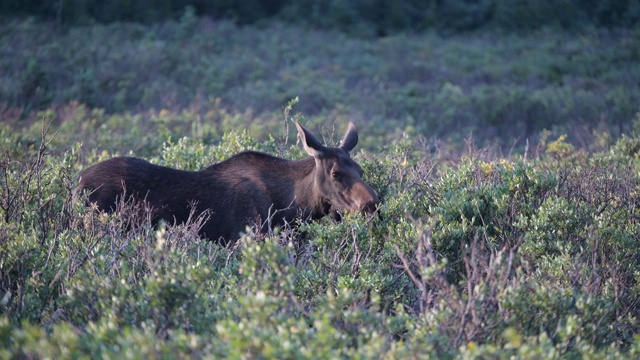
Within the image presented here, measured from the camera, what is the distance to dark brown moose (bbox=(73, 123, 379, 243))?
781cm

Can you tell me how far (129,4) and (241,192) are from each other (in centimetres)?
2418

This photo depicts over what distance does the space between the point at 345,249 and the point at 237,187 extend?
196cm

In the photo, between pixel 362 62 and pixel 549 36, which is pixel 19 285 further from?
pixel 549 36

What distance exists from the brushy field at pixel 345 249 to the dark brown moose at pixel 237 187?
35cm

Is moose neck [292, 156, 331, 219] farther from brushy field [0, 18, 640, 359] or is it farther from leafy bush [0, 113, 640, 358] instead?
leafy bush [0, 113, 640, 358]

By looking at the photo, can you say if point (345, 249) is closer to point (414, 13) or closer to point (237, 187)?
point (237, 187)

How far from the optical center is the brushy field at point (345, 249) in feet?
13.9

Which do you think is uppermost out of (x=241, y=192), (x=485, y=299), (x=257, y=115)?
(x=485, y=299)

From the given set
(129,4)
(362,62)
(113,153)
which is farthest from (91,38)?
(113,153)

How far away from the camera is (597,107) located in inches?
727

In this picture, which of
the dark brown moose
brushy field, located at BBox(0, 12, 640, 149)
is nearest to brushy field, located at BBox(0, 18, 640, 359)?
brushy field, located at BBox(0, 12, 640, 149)

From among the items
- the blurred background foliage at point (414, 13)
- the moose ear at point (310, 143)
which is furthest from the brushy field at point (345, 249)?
the blurred background foliage at point (414, 13)

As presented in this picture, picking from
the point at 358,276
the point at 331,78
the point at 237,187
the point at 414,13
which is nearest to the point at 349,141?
the point at 237,187

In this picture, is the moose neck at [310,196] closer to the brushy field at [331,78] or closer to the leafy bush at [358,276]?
the leafy bush at [358,276]
